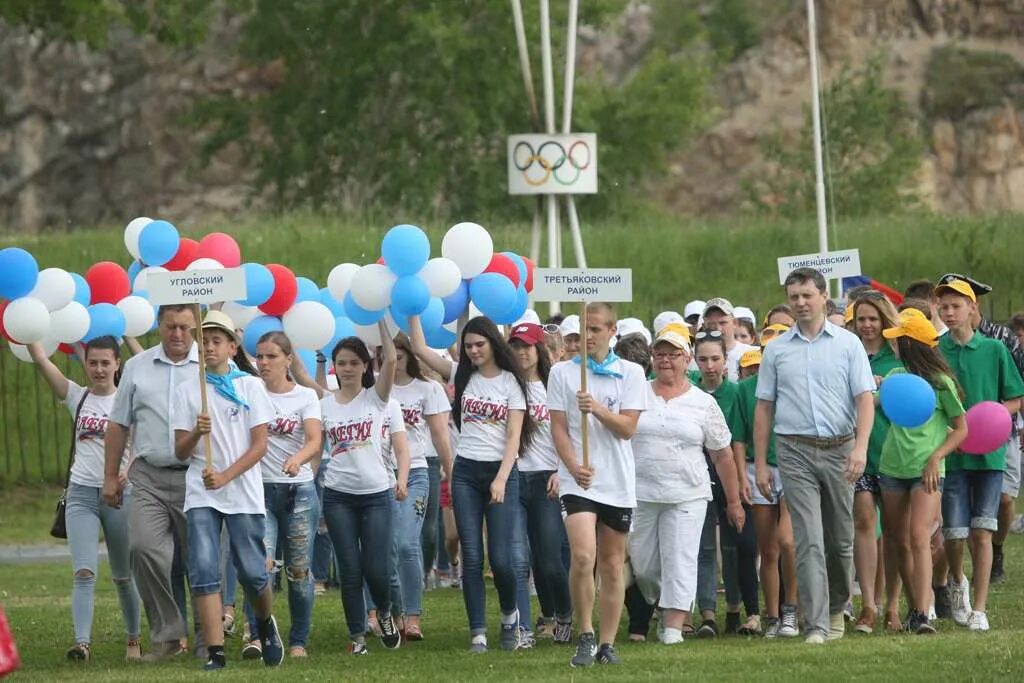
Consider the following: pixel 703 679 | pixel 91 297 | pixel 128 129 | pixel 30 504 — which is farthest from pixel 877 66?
pixel 703 679

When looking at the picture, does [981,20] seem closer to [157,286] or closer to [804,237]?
[804,237]

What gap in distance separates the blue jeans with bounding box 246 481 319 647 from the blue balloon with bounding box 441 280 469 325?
168cm

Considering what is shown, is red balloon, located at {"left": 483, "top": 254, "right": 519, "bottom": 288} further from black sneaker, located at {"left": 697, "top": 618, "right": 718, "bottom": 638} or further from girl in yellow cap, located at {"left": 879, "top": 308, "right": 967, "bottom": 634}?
girl in yellow cap, located at {"left": 879, "top": 308, "right": 967, "bottom": 634}

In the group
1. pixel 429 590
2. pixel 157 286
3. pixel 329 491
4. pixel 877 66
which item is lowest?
pixel 429 590

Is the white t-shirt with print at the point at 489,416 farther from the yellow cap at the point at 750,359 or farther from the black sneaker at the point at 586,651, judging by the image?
the yellow cap at the point at 750,359

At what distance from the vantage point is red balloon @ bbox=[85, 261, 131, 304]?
518 inches

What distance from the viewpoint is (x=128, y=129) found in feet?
158

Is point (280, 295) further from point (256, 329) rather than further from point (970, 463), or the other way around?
point (970, 463)

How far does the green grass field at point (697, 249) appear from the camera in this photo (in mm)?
27969

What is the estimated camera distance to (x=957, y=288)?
11.8 m

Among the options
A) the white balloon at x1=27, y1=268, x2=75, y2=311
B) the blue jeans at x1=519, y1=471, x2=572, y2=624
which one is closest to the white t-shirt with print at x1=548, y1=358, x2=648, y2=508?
the blue jeans at x1=519, y1=471, x2=572, y2=624

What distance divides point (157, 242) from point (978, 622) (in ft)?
18.3

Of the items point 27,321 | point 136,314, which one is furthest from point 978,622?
point 27,321

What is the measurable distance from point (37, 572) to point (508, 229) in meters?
15.4
